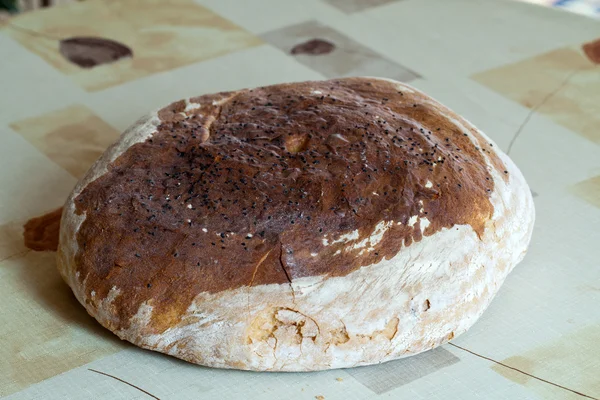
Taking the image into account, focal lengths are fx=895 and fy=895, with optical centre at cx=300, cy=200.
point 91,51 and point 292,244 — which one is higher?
point 292,244

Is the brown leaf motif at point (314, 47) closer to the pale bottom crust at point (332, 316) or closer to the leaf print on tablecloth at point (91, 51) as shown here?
the leaf print on tablecloth at point (91, 51)

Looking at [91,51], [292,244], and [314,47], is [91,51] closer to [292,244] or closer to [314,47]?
[314,47]

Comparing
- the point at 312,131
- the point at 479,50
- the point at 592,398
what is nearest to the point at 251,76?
the point at 479,50

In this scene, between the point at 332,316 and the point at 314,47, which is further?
the point at 314,47

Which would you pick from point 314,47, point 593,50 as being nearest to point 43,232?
point 314,47

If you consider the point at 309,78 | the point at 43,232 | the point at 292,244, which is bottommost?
the point at 43,232

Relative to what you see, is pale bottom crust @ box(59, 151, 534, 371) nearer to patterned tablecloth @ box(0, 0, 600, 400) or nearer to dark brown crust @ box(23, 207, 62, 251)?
patterned tablecloth @ box(0, 0, 600, 400)
